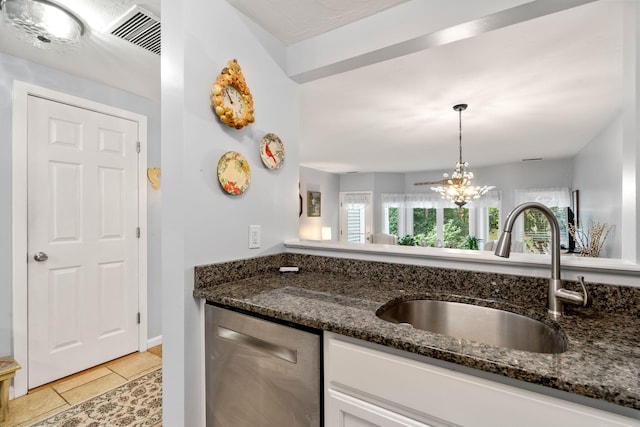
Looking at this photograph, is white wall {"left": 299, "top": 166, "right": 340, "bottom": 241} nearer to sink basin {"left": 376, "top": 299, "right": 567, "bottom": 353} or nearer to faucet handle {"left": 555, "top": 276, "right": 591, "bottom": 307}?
sink basin {"left": 376, "top": 299, "right": 567, "bottom": 353}

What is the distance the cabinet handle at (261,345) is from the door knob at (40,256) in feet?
5.74

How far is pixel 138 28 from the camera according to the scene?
161 cm

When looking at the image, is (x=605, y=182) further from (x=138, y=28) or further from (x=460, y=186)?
(x=138, y=28)

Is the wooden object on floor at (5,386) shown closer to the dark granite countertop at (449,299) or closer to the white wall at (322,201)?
the dark granite countertop at (449,299)

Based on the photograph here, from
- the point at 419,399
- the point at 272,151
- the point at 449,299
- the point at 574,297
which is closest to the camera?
the point at 419,399

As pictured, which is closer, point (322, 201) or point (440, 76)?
point (440, 76)

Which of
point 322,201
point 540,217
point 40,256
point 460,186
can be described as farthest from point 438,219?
point 40,256

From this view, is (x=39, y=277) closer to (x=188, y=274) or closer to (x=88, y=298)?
(x=88, y=298)

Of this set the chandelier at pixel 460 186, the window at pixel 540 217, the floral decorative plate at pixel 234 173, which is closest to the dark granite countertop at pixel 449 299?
the floral decorative plate at pixel 234 173

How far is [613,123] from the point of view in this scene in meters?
3.08

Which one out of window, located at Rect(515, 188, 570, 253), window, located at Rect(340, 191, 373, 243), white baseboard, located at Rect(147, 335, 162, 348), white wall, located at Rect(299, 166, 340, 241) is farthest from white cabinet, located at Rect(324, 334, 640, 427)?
window, located at Rect(340, 191, 373, 243)

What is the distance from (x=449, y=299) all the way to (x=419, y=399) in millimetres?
505

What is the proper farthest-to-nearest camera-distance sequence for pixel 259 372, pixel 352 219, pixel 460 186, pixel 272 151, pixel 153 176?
pixel 352 219 < pixel 460 186 < pixel 153 176 < pixel 272 151 < pixel 259 372

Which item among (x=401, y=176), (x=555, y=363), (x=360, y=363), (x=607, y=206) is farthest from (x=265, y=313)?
(x=401, y=176)
